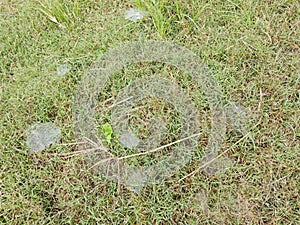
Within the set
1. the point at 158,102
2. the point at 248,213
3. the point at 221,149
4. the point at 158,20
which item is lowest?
the point at 248,213

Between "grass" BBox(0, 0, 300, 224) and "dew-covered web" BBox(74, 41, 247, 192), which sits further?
"dew-covered web" BBox(74, 41, 247, 192)

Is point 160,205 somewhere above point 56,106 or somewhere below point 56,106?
below

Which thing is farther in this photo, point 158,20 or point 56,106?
point 158,20

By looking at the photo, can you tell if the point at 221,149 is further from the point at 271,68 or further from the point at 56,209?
the point at 56,209

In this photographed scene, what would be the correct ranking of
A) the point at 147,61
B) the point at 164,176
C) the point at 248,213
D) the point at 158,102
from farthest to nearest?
the point at 147,61 → the point at 158,102 → the point at 164,176 → the point at 248,213

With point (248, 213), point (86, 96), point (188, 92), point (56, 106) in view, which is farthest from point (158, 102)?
point (248, 213)

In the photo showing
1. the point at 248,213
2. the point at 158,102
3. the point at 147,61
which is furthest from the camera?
the point at 147,61

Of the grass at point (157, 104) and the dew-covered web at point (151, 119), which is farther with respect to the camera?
the dew-covered web at point (151, 119)
